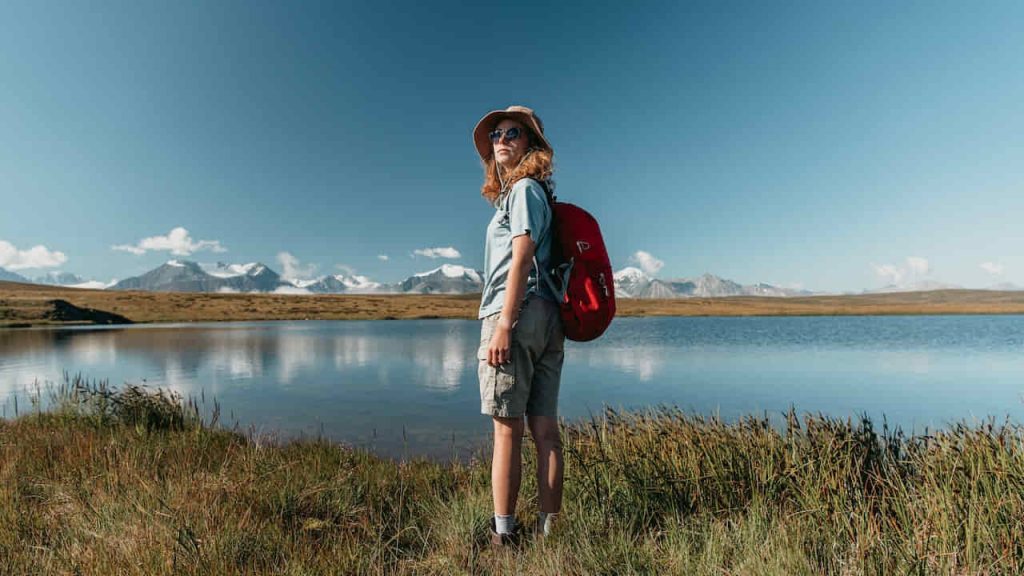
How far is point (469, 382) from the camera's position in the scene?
1591cm

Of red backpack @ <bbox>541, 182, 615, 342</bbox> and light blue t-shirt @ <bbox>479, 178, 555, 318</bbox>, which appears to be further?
red backpack @ <bbox>541, 182, 615, 342</bbox>

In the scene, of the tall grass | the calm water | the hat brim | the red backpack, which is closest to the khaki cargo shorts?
the red backpack

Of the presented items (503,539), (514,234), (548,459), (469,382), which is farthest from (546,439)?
(469,382)

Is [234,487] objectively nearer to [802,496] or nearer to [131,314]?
[802,496]

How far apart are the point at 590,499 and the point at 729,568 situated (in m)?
1.18

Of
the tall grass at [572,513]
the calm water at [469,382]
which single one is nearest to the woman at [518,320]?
the tall grass at [572,513]

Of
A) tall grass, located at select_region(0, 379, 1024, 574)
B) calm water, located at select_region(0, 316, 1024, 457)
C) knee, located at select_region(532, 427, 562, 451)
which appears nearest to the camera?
tall grass, located at select_region(0, 379, 1024, 574)

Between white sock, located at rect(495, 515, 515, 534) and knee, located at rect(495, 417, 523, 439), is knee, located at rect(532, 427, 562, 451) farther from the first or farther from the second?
white sock, located at rect(495, 515, 515, 534)

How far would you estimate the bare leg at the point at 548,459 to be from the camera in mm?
2801

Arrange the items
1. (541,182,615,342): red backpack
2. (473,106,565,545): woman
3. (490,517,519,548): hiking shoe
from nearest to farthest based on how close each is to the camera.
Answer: (473,106,565,545): woman < (541,182,615,342): red backpack < (490,517,519,548): hiking shoe

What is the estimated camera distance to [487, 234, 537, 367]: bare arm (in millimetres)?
2424

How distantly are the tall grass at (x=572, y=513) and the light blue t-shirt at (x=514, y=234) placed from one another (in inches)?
53.7

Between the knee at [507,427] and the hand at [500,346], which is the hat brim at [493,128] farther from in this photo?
the knee at [507,427]

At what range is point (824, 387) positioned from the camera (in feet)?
50.5
